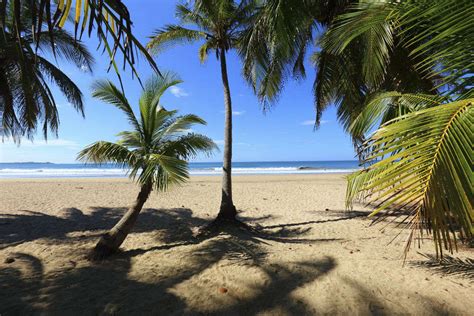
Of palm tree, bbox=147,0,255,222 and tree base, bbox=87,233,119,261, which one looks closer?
tree base, bbox=87,233,119,261

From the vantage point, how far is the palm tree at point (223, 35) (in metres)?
5.75

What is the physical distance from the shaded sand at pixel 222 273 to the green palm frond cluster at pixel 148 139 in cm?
156

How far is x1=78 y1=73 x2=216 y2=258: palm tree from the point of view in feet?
13.7

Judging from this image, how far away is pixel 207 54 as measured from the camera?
21.5 ft

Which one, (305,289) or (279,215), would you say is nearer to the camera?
(305,289)

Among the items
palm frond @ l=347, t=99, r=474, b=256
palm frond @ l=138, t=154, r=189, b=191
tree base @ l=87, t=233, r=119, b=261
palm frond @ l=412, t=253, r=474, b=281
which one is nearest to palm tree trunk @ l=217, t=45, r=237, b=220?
palm frond @ l=138, t=154, r=189, b=191

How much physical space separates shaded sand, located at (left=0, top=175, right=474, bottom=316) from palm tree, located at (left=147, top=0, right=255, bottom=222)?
105 centimetres

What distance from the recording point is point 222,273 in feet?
12.2

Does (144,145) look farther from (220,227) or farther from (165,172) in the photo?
(220,227)

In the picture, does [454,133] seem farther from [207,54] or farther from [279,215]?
[279,215]

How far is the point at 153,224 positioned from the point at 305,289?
15.3 feet

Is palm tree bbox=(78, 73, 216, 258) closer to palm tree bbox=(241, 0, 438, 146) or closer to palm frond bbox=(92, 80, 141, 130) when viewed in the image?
palm frond bbox=(92, 80, 141, 130)

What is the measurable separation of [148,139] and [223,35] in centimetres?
321

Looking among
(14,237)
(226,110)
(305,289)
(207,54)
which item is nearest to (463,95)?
(305,289)
